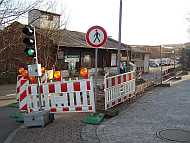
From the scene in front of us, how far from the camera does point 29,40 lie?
8789 millimetres

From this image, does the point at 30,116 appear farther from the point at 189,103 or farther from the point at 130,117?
the point at 189,103

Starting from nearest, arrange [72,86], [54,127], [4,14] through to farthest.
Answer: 1. [54,127]
2. [72,86]
3. [4,14]

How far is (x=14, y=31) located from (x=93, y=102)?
17.2 m

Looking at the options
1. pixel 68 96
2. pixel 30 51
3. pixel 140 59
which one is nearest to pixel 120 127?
pixel 68 96

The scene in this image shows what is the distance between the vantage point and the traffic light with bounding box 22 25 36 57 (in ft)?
28.6

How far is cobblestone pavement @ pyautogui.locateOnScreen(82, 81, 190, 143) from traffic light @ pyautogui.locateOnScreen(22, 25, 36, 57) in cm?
279

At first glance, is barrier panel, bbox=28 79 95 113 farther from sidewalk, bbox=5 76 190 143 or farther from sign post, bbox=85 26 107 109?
sign post, bbox=85 26 107 109

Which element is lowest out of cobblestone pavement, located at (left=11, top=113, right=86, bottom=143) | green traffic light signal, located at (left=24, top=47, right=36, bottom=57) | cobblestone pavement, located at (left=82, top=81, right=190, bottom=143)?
cobblestone pavement, located at (left=11, top=113, right=86, bottom=143)

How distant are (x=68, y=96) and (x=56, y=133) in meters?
2.06

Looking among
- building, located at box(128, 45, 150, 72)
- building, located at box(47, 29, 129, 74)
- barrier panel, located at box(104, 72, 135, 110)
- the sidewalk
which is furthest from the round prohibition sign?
building, located at box(128, 45, 150, 72)

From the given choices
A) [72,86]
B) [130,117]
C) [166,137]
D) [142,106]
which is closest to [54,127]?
[72,86]

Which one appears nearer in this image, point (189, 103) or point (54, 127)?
point (54, 127)

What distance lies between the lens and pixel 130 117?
888 centimetres

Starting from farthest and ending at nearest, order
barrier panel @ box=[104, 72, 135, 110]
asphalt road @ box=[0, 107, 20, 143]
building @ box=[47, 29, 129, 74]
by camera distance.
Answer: building @ box=[47, 29, 129, 74] < barrier panel @ box=[104, 72, 135, 110] < asphalt road @ box=[0, 107, 20, 143]
